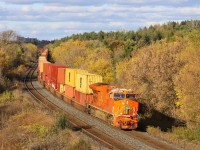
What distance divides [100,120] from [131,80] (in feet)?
34.3

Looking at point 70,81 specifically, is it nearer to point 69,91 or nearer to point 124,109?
point 69,91

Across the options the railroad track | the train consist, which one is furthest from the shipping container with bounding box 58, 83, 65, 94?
the railroad track

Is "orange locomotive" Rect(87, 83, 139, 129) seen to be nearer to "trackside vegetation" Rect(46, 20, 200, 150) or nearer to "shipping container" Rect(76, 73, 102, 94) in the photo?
"trackside vegetation" Rect(46, 20, 200, 150)

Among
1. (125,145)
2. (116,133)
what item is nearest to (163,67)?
(116,133)

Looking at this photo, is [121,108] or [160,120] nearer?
[121,108]

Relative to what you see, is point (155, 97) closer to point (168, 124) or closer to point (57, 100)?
point (168, 124)

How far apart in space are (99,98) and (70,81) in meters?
11.3

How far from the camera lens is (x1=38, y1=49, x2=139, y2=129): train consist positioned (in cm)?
2638

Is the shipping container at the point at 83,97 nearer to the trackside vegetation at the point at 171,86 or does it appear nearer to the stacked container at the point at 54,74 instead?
the trackside vegetation at the point at 171,86

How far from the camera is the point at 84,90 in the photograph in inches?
1371

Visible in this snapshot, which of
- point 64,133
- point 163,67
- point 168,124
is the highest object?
point 163,67

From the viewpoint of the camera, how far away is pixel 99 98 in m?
30.5

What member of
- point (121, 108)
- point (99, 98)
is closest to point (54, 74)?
point (99, 98)

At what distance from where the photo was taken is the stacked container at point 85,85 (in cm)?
3381
